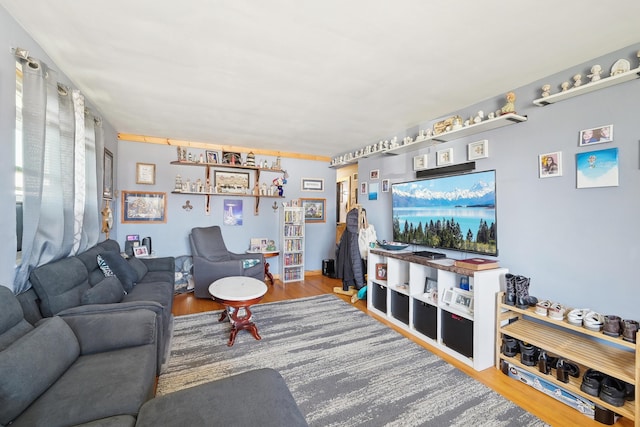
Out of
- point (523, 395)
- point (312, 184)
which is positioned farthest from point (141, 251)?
point (523, 395)

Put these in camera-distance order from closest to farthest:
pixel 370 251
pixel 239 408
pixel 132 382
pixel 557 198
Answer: pixel 239 408 → pixel 132 382 → pixel 557 198 → pixel 370 251

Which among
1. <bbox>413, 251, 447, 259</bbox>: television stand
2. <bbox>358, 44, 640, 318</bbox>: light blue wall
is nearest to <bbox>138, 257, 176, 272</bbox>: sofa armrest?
<bbox>413, 251, 447, 259</bbox>: television stand

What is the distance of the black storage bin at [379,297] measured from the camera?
326cm

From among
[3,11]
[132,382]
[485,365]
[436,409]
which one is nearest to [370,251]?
[485,365]

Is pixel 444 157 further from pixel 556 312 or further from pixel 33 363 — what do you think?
pixel 33 363

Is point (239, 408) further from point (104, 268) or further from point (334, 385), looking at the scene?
point (104, 268)

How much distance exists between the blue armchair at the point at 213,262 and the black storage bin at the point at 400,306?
1.89 m

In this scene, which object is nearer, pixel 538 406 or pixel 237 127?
pixel 538 406

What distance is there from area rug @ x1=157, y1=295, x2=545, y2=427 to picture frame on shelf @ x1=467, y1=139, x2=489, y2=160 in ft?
6.19

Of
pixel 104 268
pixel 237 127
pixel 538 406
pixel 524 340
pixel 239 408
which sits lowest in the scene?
pixel 538 406

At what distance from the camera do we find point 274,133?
12.5 ft

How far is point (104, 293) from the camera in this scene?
202 cm

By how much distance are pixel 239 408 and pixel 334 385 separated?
3.33 ft

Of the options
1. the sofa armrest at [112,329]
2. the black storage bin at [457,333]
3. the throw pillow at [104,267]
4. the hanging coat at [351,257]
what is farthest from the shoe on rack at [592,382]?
the throw pillow at [104,267]
